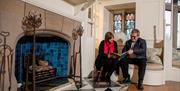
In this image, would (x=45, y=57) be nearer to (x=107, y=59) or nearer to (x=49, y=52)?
(x=49, y=52)

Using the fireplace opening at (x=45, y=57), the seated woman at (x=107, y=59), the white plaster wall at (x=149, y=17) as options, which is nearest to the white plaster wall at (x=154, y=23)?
the white plaster wall at (x=149, y=17)

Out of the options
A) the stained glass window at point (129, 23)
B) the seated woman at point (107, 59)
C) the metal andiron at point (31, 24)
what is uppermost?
the stained glass window at point (129, 23)

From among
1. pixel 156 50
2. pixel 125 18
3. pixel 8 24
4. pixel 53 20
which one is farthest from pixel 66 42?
pixel 125 18

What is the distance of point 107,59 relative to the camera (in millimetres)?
3896

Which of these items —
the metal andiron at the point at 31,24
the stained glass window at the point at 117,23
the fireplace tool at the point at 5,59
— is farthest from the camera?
the stained glass window at the point at 117,23

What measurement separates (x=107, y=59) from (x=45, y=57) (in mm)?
1172

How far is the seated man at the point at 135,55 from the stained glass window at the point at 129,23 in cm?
156

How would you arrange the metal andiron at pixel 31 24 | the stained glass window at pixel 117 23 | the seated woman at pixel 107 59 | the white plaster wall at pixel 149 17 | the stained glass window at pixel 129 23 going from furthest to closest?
the stained glass window at pixel 117 23
the stained glass window at pixel 129 23
the white plaster wall at pixel 149 17
the seated woman at pixel 107 59
the metal andiron at pixel 31 24

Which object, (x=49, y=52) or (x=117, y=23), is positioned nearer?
(x=49, y=52)

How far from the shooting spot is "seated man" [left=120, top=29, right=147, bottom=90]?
12.5 ft

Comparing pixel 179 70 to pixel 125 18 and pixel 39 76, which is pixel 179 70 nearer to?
pixel 125 18

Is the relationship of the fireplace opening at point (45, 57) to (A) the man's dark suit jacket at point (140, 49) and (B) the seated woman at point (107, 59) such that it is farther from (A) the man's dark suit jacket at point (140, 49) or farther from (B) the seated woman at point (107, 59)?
(A) the man's dark suit jacket at point (140, 49)

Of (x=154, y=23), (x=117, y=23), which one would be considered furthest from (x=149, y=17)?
(x=117, y=23)

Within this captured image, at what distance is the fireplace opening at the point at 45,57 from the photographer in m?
2.79
